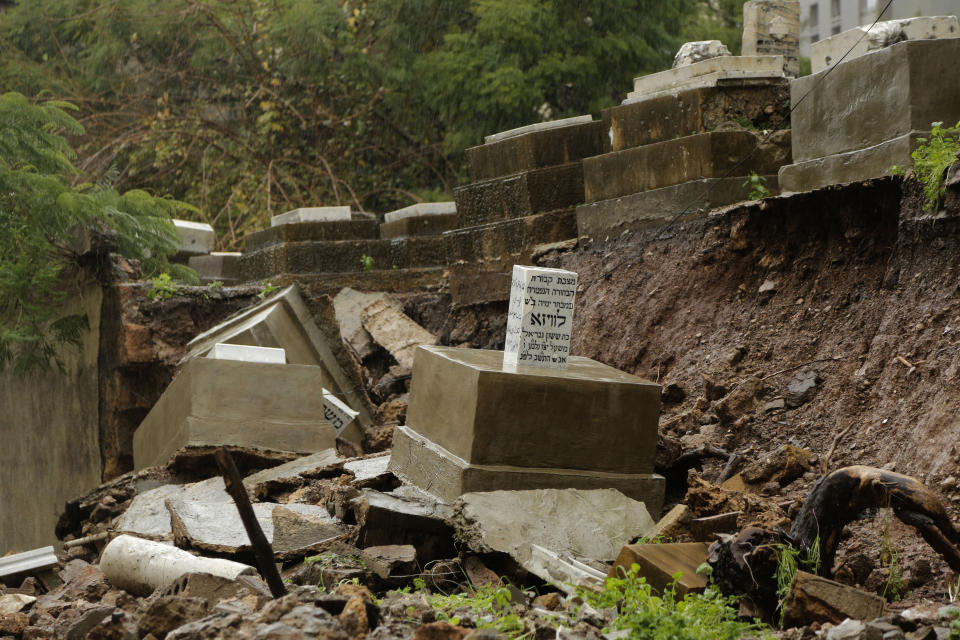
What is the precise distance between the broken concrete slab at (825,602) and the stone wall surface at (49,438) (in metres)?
7.90

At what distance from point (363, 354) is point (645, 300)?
4414mm

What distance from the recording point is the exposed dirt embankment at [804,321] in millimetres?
5629

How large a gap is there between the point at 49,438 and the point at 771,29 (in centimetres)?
822

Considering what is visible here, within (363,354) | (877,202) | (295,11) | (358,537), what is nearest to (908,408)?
(877,202)

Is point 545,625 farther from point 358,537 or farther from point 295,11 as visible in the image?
point 295,11

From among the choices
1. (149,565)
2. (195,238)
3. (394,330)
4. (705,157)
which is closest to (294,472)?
(149,565)

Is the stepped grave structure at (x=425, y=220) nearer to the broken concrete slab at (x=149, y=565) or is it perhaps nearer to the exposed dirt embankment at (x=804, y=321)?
the exposed dirt embankment at (x=804, y=321)

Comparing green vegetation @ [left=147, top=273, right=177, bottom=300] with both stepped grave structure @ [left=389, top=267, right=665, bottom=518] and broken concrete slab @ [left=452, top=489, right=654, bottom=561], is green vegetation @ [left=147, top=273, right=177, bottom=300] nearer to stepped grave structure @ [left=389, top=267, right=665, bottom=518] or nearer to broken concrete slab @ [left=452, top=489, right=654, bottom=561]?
stepped grave structure @ [left=389, top=267, right=665, bottom=518]

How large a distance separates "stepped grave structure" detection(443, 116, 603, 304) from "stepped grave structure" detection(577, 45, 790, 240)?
3.28 ft

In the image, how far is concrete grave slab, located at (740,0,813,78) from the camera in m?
9.05

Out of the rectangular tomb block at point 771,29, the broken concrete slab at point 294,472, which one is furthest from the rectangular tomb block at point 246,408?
the rectangular tomb block at point 771,29

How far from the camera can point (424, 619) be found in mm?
4102

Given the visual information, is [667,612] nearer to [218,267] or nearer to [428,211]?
[428,211]

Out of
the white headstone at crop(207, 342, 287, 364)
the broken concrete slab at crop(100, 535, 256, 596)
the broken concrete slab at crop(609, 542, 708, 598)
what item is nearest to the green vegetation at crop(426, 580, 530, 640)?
the broken concrete slab at crop(609, 542, 708, 598)
